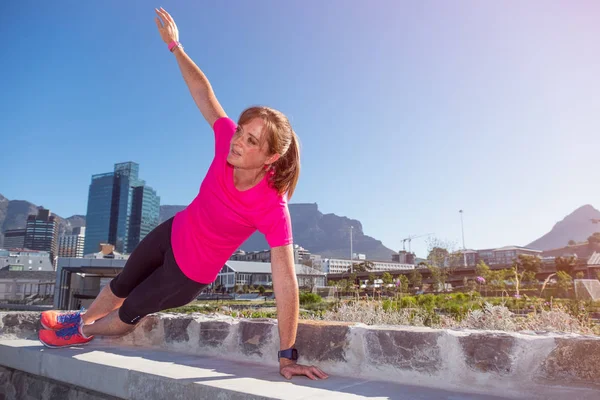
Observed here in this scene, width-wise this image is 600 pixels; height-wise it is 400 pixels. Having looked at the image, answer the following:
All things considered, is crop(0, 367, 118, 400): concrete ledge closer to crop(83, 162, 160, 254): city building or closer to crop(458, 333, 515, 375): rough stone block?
crop(458, 333, 515, 375): rough stone block

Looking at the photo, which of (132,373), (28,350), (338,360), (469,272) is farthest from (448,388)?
(469,272)

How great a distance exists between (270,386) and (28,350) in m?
1.76

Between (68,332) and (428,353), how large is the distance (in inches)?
83.6

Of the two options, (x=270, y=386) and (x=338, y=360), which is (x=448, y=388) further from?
(x=270, y=386)

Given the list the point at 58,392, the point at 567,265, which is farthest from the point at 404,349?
the point at 567,265

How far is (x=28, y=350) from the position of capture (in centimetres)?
230

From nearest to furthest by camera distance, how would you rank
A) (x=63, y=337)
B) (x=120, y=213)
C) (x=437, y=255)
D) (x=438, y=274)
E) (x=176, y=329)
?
(x=63, y=337), (x=176, y=329), (x=438, y=274), (x=437, y=255), (x=120, y=213)

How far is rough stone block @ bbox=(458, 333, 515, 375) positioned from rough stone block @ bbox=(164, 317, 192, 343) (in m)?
1.80

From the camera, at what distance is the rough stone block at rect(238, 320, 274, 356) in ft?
7.32

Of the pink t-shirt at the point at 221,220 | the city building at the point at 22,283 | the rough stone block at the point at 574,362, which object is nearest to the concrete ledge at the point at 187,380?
the rough stone block at the point at 574,362

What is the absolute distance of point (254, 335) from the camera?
2.29 m

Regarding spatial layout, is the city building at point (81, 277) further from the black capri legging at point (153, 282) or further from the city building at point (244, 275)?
the city building at point (244, 275)

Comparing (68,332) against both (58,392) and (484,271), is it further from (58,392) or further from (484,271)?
(484,271)

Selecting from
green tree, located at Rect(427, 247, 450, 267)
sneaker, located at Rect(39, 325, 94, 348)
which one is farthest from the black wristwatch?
green tree, located at Rect(427, 247, 450, 267)
